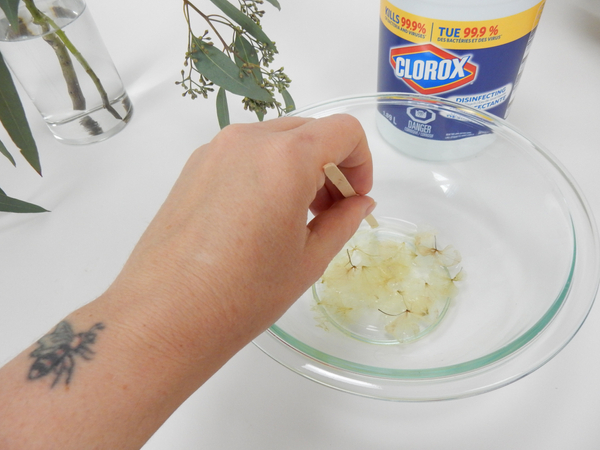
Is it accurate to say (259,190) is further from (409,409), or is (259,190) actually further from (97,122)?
(97,122)

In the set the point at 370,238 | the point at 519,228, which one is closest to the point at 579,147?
the point at 519,228

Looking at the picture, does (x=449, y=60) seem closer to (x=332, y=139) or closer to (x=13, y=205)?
(x=332, y=139)

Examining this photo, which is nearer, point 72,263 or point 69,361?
point 69,361

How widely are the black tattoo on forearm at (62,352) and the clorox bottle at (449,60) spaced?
45 cm

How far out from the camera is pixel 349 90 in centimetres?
82

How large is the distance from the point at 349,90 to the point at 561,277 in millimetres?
477

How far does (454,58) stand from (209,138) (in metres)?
0.40

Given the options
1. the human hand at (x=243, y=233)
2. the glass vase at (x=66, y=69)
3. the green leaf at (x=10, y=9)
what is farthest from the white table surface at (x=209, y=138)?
the green leaf at (x=10, y=9)

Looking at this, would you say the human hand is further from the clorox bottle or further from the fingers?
the clorox bottle

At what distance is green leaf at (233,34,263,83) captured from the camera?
573mm

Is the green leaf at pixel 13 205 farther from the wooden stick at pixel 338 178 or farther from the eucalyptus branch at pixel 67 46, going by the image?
the wooden stick at pixel 338 178

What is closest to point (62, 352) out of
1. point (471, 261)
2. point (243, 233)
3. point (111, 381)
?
point (111, 381)

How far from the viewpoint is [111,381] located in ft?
1.13

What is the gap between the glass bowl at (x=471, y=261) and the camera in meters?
0.43
